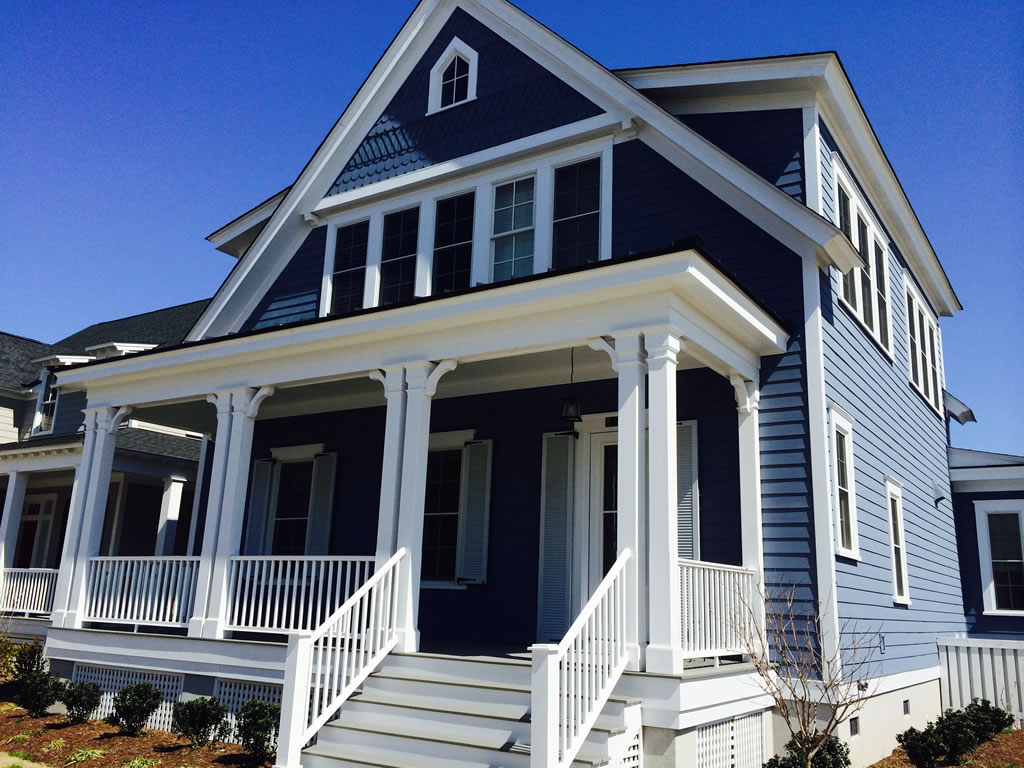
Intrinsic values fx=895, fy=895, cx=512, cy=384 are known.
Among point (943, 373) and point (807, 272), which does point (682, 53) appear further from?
point (943, 373)

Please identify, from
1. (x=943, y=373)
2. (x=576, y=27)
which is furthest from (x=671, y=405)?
(x=943, y=373)

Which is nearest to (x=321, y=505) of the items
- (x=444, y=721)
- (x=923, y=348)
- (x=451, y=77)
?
(x=444, y=721)

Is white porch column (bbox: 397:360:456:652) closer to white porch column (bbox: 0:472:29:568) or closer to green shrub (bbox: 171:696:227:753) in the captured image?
green shrub (bbox: 171:696:227:753)

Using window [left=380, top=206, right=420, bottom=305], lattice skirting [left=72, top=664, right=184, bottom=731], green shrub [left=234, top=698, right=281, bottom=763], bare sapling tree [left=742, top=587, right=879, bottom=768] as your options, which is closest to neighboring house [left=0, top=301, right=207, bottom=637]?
lattice skirting [left=72, top=664, right=184, bottom=731]

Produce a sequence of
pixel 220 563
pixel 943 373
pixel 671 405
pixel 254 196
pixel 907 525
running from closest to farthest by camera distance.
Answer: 1. pixel 671 405
2. pixel 220 563
3. pixel 907 525
4. pixel 254 196
5. pixel 943 373

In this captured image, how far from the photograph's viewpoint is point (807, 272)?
10.0 metres

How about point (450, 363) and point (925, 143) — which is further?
point (925, 143)

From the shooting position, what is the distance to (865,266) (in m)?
12.5

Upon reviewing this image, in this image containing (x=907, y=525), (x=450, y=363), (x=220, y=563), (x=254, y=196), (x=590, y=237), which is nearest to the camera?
(x=450, y=363)

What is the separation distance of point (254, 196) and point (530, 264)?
22.1ft

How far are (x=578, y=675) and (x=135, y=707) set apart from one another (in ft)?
18.6

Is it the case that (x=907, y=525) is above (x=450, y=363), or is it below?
below

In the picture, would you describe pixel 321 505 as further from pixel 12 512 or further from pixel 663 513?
pixel 12 512

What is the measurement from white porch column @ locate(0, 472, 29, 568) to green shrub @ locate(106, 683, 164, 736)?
30.2 ft
